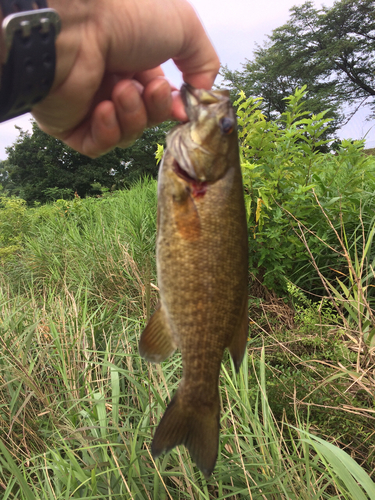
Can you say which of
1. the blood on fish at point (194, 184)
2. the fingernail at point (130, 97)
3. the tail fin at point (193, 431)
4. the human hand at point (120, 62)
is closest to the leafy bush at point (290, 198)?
the human hand at point (120, 62)

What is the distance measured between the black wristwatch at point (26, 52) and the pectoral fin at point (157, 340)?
80cm

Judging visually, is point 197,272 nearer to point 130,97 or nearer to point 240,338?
point 240,338

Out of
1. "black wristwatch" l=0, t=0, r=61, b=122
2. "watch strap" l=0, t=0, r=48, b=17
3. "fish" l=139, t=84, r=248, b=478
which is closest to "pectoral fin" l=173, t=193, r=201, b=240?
"fish" l=139, t=84, r=248, b=478

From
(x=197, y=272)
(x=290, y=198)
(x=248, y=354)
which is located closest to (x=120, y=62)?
(x=197, y=272)

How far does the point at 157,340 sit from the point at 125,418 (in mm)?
1517

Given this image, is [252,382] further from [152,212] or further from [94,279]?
[152,212]

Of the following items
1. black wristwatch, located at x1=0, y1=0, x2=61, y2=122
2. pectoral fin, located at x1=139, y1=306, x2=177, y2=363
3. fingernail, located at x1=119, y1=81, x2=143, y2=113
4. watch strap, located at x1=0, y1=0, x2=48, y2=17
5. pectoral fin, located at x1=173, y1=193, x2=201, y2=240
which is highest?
watch strap, located at x1=0, y1=0, x2=48, y2=17

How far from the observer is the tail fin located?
3.12ft

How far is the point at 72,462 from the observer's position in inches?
61.7

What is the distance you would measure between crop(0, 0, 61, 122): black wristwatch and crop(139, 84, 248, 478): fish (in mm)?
433

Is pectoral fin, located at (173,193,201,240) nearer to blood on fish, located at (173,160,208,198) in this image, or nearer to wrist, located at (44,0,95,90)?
blood on fish, located at (173,160,208,198)

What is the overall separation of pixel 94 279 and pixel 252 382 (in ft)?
7.52

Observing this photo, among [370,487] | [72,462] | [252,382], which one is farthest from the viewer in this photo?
[252,382]

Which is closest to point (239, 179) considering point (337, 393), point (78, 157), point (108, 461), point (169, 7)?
point (169, 7)
